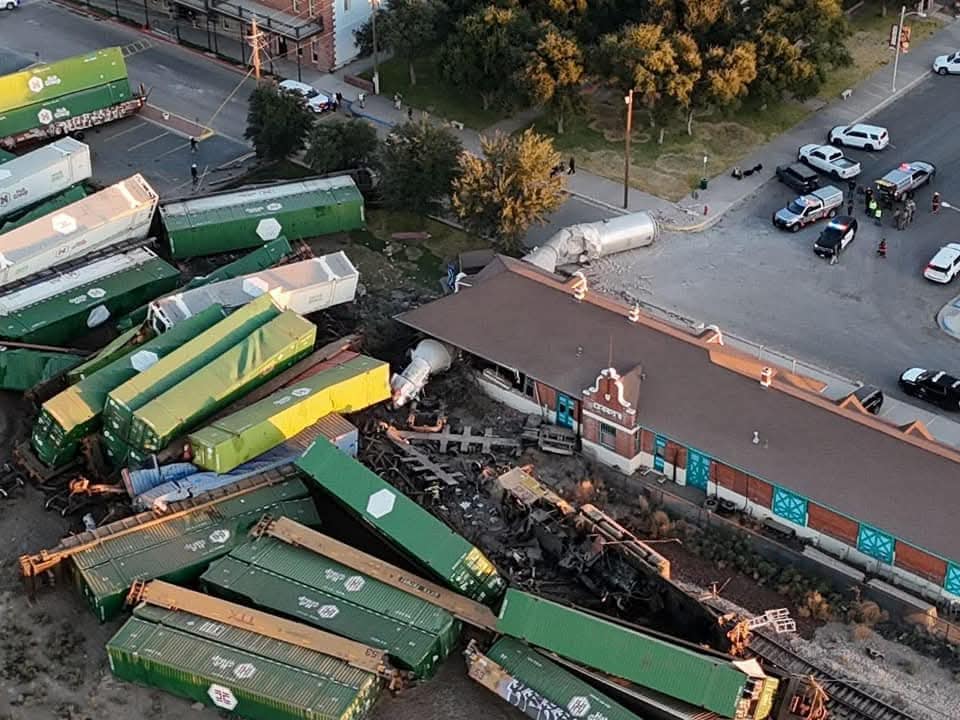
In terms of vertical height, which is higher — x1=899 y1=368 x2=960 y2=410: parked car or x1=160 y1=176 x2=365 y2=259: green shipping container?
x1=160 y1=176 x2=365 y2=259: green shipping container

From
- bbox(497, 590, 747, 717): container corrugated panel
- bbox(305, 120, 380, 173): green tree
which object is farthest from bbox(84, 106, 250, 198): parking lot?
bbox(497, 590, 747, 717): container corrugated panel

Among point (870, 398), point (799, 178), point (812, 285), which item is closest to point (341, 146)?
point (799, 178)

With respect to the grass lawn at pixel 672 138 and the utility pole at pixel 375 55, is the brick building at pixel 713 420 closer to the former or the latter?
the grass lawn at pixel 672 138

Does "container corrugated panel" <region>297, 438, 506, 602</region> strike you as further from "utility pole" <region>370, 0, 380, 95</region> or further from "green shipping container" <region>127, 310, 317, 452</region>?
"utility pole" <region>370, 0, 380, 95</region>

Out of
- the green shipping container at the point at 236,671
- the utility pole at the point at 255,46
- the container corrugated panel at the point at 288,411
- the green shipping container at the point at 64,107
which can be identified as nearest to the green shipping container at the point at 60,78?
the green shipping container at the point at 64,107

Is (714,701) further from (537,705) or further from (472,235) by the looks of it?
(472,235)
